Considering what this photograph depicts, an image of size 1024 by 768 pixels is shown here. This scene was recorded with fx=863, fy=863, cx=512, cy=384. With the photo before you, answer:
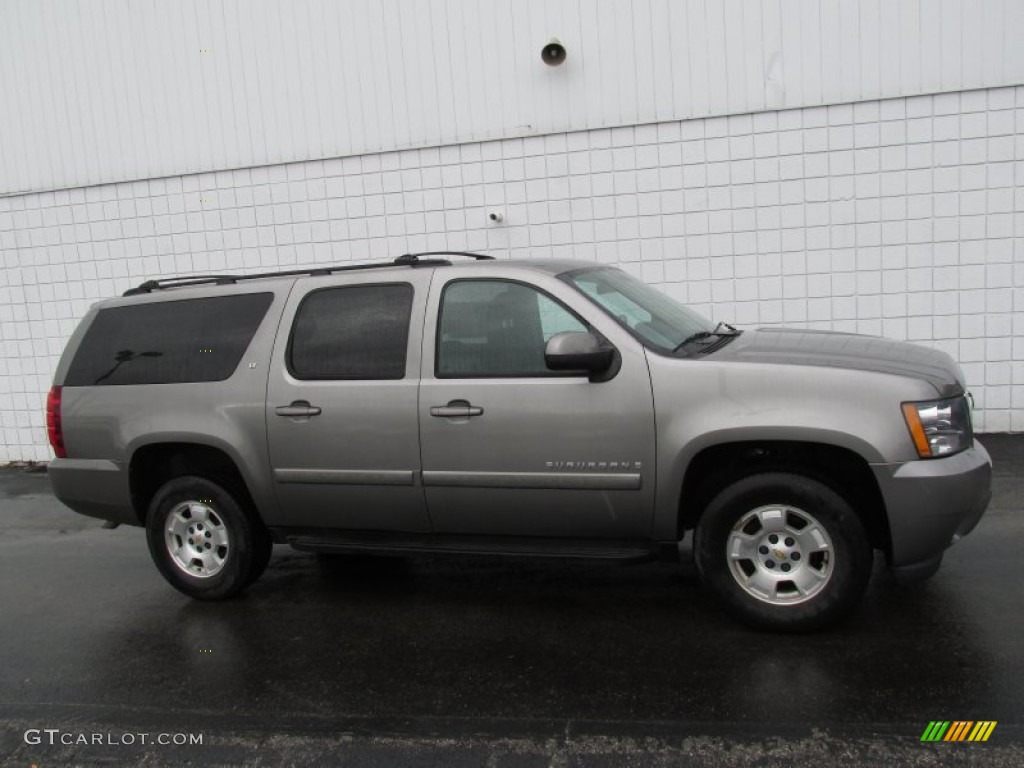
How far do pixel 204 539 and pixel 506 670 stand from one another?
2.14 m

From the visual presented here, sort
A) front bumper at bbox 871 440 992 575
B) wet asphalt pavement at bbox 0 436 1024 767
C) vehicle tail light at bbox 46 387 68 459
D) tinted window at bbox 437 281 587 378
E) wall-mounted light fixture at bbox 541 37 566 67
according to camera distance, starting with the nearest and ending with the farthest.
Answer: wet asphalt pavement at bbox 0 436 1024 767 < front bumper at bbox 871 440 992 575 < tinted window at bbox 437 281 587 378 < vehicle tail light at bbox 46 387 68 459 < wall-mounted light fixture at bbox 541 37 566 67

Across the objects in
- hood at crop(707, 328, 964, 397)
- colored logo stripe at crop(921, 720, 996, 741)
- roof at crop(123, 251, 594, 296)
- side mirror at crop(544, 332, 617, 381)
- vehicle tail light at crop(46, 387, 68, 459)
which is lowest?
colored logo stripe at crop(921, 720, 996, 741)

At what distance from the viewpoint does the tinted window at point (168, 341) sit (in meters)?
4.92

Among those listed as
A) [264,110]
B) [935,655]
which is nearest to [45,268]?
[264,110]

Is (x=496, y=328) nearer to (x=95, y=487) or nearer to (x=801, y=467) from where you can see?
(x=801, y=467)

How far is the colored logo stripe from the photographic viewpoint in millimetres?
3166

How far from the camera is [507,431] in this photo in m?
4.24

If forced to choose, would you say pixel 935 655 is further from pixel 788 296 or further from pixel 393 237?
pixel 393 237

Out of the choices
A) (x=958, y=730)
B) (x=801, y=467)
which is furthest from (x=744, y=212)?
(x=958, y=730)

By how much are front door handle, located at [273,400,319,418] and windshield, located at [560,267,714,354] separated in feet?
4.92

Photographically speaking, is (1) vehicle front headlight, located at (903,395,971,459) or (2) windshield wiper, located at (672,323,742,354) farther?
(2) windshield wiper, located at (672,323,742,354)

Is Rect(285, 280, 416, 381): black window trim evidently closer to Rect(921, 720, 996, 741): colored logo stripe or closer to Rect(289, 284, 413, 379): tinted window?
Rect(289, 284, 413, 379): tinted window

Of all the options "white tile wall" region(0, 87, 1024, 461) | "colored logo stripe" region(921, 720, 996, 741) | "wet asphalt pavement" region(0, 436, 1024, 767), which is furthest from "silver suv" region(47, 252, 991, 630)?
"white tile wall" region(0, 87, 1024, 461)

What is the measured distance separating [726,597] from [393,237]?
5.92m
